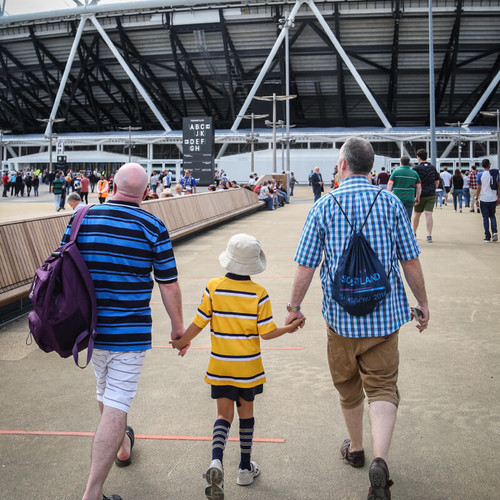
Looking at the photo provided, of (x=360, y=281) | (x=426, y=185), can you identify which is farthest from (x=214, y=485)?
(x=426, y=185)

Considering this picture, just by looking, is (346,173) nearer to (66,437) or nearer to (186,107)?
(66,437)

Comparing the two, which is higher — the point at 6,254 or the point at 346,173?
the point at 346,173

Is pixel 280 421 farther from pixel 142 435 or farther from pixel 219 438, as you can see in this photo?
pixel 219 438

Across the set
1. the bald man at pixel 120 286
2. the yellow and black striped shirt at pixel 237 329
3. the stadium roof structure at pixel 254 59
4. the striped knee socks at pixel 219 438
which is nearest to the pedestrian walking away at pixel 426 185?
the yellow and black striped shirt at pixel 237 329

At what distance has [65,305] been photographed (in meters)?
2.99

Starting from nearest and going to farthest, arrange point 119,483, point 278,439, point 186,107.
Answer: point 119,483
point 278,439
point 186,107

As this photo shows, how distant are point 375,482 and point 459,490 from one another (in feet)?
2.21

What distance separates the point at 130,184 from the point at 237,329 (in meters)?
0.95

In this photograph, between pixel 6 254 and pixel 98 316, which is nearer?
pixel 98 316

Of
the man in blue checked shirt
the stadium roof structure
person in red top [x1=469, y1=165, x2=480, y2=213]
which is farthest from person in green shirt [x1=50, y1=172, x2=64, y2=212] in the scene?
the stadium roof structure

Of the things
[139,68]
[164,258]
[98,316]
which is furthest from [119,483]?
[139,68]

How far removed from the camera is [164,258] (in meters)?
3.21

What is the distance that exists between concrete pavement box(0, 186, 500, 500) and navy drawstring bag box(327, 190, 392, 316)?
101 centimetres

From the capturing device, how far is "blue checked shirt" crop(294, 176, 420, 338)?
322 centimetres
